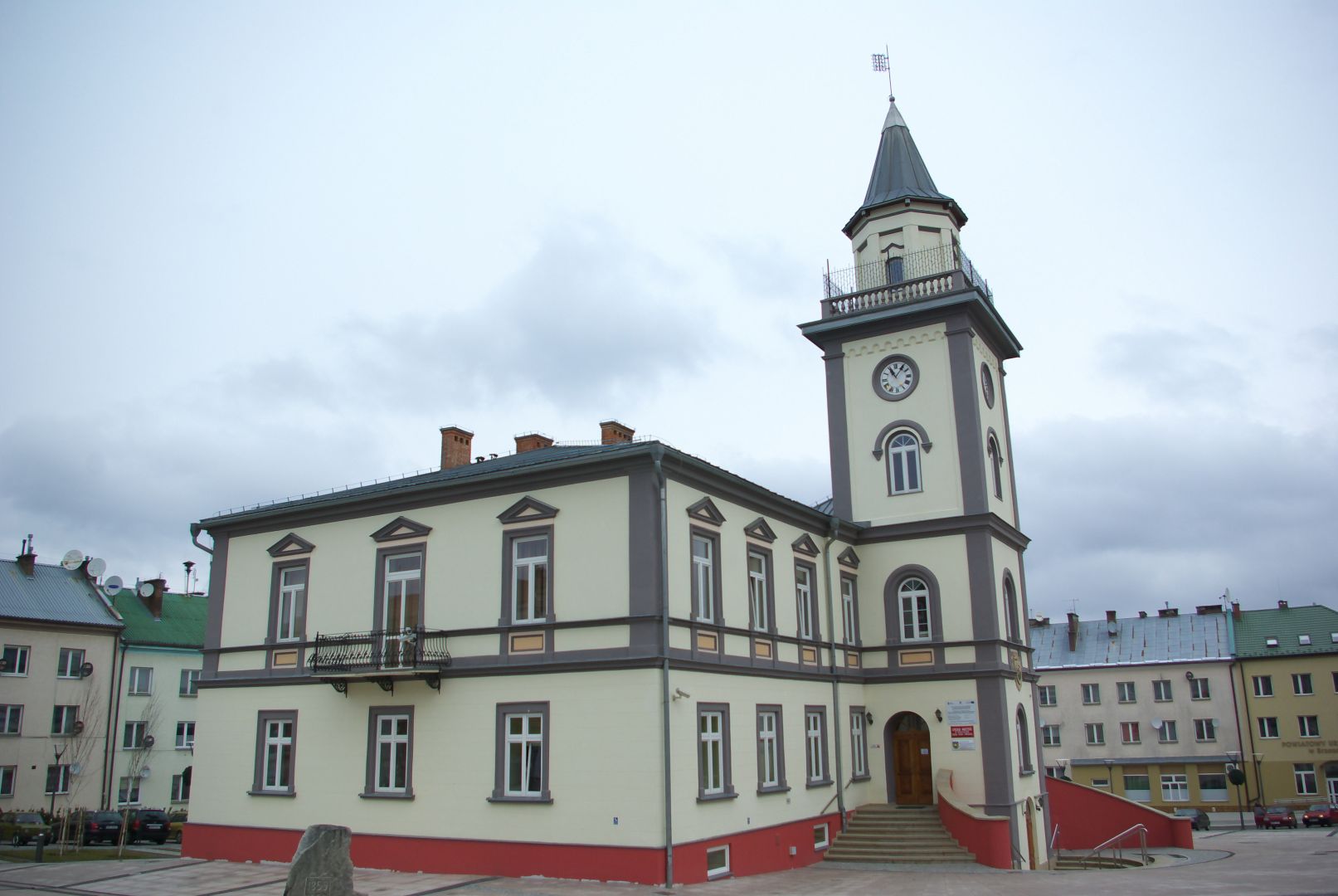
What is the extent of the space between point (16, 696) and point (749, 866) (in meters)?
30.3

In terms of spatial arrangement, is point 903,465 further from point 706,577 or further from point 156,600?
point 156,600

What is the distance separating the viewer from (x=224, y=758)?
2298cm

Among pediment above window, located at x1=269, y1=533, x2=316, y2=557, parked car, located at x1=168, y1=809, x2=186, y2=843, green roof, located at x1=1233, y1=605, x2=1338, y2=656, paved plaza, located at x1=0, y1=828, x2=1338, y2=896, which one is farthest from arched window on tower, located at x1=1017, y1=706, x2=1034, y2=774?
green roof, located at x1=1233, y1=605, x2=1338, y2=656

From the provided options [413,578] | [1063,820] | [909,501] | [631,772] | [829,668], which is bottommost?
[1063,820]

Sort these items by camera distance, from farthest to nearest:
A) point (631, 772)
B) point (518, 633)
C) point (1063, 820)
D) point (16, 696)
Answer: point (16, 696) → point (1063, 820) → point (518, 633) → point (631, 772)

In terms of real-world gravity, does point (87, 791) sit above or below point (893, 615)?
below

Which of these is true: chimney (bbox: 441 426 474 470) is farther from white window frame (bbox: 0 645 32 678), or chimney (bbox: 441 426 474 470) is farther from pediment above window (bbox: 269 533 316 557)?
white window frame (bbox: 0 645 32 678)

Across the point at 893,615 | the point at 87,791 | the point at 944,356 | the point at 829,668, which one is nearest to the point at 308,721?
the point at 829,668

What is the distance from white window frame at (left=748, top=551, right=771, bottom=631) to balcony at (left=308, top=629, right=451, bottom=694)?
6.30m

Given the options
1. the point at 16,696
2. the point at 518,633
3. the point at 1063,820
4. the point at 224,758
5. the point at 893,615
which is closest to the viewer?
the point at 518,633

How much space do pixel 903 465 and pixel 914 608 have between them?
3715 mm

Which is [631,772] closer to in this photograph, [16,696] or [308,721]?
[308,721]

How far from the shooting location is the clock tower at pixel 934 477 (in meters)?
24.8

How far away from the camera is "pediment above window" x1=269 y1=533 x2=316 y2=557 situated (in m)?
23.1
